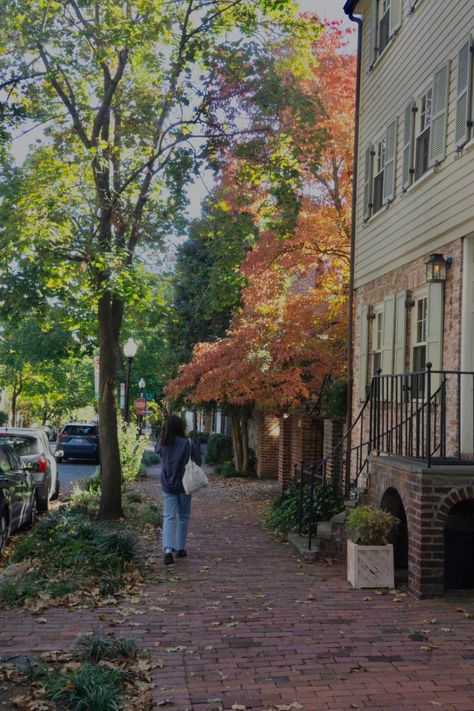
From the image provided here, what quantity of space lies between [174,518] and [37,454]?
17.2 ft

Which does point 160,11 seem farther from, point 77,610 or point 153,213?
point 77,610

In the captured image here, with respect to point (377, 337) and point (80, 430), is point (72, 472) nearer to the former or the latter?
point (80, 430)

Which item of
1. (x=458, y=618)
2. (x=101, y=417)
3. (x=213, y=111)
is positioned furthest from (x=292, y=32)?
(x=458, y=618)

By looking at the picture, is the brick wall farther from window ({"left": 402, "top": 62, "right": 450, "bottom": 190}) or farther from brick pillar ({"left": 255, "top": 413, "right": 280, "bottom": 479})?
brick pillar ({"left": 255, "top": 413, "right": 280, "bottom": 479})

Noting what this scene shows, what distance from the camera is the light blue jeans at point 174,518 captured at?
9.24 m

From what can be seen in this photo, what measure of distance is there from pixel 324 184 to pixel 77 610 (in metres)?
11.8

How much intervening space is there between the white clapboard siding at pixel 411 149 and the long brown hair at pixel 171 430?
156 inches

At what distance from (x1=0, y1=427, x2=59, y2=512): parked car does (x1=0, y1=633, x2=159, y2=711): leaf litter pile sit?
25.2 ft

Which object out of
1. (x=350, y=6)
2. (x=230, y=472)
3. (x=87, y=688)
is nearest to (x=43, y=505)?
(x=87, y=688)

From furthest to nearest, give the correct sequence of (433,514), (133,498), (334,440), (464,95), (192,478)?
(133,498)
(334,440)
(192,478)
(464,95)
(433,514)

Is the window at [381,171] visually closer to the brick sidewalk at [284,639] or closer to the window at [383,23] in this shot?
the window at [383,23]

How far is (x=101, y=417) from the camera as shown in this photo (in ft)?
41.5

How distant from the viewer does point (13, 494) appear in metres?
10.1

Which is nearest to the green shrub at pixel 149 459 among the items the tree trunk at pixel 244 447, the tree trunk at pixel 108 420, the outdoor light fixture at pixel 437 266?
the tree trunk at pixel 244 447
